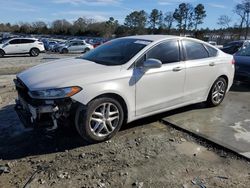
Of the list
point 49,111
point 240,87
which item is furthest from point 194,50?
point 240,87

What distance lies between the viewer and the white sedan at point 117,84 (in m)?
3.99

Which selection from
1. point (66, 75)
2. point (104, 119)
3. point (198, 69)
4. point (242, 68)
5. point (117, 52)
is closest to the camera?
point (66, 75)

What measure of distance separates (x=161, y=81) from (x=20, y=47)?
2264 centimetres

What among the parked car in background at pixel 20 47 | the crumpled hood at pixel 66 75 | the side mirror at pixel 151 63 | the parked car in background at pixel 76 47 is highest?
the side mirror at pixel 151 63

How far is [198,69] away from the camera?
220 inches

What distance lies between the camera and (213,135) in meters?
4.73

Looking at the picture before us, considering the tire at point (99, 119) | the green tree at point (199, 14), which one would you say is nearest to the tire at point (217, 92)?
the tire at point (99, 119)

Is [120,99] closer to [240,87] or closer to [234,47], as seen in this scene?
[240,87]

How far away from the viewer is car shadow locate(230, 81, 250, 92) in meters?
8.27

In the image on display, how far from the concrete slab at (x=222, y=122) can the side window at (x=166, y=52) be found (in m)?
1.12

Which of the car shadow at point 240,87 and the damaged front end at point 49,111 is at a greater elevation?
the damaged front end at point 49,111

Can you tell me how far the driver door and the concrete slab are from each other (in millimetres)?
435

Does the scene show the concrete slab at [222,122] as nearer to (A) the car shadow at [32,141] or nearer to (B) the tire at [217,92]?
(B) the tire at [217,92]

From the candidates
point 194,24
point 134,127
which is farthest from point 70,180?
point 194,24
